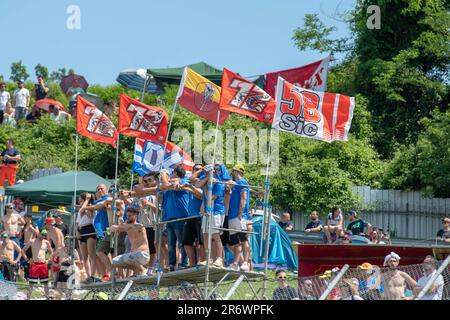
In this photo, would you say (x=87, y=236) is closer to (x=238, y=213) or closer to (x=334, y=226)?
(x=238, y=213)

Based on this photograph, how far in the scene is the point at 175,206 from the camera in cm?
1831

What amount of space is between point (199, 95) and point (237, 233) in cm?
328

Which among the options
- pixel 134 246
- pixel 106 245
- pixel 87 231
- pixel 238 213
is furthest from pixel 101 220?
pixel 238 213

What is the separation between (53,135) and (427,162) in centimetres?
1373

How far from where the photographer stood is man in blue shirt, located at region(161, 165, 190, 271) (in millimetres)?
18234

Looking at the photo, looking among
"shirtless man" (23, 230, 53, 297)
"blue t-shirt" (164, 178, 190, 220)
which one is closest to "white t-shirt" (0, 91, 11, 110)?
"shirtless man" (23, 230, 53, 297)

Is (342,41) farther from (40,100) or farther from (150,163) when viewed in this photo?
(150,163)

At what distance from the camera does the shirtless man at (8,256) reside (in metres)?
23.6

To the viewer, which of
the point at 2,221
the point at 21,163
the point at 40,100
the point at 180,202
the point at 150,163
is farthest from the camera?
the point at 40,100

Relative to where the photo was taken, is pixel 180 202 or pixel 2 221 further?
pixel 2 221

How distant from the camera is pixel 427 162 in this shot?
28719 mm

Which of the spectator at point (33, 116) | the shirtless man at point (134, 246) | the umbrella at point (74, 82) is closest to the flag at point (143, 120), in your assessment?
the shirtless man at point (134, 246)

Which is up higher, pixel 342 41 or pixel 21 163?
pixel 342 41
